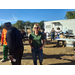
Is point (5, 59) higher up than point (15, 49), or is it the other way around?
point (15, 49)

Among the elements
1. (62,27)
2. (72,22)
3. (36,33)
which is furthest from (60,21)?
(36,33)

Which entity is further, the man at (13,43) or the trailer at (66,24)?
the trailer at (66,24)

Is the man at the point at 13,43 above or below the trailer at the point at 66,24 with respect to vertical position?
below

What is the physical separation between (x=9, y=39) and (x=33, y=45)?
82 centimetres

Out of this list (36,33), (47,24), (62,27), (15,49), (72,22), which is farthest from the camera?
(47,24)

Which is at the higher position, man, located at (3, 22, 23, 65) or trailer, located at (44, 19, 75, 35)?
trailer, located at (44, 19, 75, 35)

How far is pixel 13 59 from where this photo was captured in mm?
1532

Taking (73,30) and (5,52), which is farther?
(73,30)

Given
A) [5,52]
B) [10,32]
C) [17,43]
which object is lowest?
[5,52]

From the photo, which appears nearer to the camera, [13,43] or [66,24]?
[13,43]

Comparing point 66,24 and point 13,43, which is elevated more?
point 66,24

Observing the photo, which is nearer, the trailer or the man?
the man

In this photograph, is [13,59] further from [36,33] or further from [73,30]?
[73,30]

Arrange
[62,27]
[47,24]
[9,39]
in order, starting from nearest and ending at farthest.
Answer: [9,39], [62,27], [47,24]
